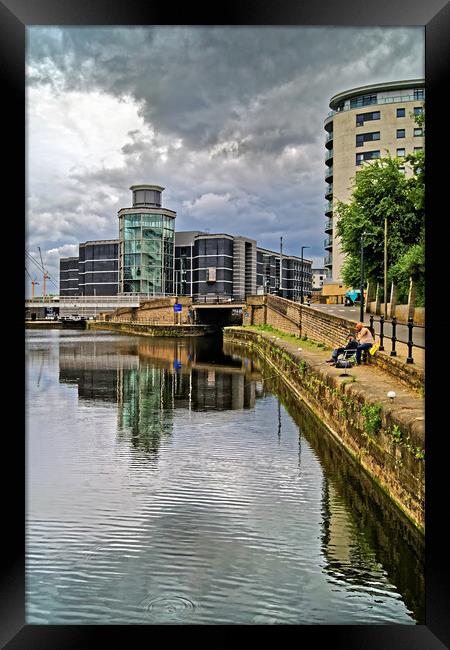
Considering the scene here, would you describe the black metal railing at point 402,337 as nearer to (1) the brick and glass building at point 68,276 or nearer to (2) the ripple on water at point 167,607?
(2) the ripple on water at point 167,607

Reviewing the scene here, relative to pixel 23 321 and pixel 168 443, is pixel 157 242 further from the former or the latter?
pixel 23 321

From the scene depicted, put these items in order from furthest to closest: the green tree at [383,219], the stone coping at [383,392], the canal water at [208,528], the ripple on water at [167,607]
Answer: the green tree at [383,219], the stone coping at [383,392], the canal water at [208,528], the ripple on water at [167,607]

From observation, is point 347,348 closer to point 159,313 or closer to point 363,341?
point 363,341

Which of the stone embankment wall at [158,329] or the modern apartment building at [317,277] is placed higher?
the modern apartment building at [317,277]

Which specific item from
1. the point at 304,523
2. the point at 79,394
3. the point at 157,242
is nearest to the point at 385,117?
the point at 157,242

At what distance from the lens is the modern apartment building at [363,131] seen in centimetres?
5034

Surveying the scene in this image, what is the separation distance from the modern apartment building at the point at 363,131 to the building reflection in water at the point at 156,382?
23.5m

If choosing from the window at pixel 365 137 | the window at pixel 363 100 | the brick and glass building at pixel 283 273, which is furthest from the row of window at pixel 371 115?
the brick and glass building at pixel 283 273

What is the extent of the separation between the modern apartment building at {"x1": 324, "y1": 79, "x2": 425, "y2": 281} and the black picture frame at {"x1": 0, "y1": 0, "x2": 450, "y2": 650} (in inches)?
1846

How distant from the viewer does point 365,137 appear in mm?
51969

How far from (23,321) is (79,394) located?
16.1 m

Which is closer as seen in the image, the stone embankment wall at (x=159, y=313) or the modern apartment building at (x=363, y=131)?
the modern apartment building at (x=363, y=131)

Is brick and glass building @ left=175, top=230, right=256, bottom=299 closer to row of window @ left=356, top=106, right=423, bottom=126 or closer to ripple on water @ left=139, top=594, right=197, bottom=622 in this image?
row of window @ left=356, top=106, right=423, bottom=126

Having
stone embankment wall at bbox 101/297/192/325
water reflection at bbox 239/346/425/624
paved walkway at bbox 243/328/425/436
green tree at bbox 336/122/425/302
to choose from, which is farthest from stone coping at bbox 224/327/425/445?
stone embankment wall at bbox 101/297/192/325
